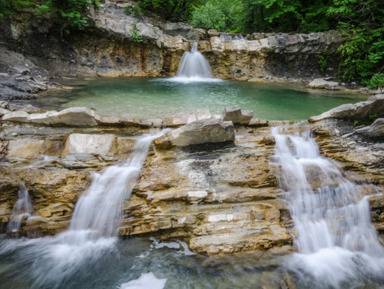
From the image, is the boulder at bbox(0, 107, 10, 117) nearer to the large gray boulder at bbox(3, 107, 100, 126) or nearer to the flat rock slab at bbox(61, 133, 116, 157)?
the large gray boulder at bbox(3, 107, 100, 126)

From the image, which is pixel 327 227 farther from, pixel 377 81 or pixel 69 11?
pixel 69 11

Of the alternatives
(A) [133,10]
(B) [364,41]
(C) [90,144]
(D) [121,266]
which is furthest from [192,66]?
(D) [121,266]

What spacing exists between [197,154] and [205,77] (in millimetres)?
11145

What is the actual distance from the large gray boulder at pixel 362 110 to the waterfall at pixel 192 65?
10421mm

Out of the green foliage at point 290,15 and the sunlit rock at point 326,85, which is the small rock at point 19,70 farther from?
the sunlit rock at point 326,85

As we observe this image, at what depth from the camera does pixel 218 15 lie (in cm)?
1967

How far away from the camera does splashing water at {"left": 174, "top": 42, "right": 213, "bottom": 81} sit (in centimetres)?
1418

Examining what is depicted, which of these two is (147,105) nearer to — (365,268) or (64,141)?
(64,141)

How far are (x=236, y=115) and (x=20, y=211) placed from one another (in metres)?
4.30

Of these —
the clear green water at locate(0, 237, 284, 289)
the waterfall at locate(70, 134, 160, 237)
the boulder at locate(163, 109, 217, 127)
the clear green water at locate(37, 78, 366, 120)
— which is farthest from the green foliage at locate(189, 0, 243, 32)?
the clear green water at locate(0, 237, 284, 289)

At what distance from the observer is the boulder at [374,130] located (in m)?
4.28

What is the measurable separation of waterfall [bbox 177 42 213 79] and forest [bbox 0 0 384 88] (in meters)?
4.81

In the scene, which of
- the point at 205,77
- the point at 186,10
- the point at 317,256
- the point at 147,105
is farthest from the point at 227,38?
the point at 317,256

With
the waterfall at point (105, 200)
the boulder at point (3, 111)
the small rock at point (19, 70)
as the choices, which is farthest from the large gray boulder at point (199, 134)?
the small rock at point (19, 70)
